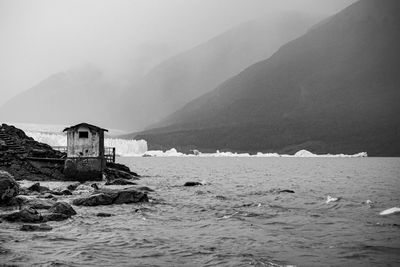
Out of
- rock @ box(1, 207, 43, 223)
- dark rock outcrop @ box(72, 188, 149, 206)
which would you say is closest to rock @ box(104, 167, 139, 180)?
dark rock outcrop @ box(72, 188, 149, 206)

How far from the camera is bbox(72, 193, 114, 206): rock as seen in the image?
104 feet

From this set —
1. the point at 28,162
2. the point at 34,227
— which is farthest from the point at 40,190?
the point at 34,227

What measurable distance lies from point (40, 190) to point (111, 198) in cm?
1009

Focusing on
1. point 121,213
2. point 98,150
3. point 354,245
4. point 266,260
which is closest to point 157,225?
point 121,213

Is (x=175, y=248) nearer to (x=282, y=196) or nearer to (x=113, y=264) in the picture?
(x=113, y=264)

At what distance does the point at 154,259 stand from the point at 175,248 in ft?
6.79

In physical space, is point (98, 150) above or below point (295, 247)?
above

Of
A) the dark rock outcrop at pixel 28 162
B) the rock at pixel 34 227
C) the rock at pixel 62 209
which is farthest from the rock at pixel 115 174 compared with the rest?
the rock at pixel 34 227

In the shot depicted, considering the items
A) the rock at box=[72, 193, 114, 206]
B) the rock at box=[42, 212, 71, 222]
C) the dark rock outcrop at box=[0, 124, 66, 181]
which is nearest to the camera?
the rock at box=[42, 212, 71, 222]

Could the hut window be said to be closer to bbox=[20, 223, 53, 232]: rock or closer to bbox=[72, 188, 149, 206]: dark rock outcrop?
bbox=[72, 188, 149, 206]: dark rock outcrop

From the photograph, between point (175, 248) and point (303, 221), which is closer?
point (175, 248)

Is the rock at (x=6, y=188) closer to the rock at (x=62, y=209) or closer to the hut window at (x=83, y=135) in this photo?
the rock at (x=62, y=209)

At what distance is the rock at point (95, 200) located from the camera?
104ft

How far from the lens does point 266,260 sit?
55.1 ft
